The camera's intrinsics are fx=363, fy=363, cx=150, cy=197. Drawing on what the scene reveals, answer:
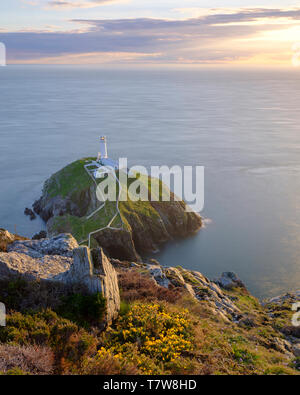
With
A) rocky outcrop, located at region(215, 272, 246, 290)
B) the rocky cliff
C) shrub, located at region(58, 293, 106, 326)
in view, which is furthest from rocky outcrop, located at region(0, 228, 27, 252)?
rocky outcrop, located at region(215, 272, 246, 290)


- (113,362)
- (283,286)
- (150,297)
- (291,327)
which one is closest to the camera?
(113,362)

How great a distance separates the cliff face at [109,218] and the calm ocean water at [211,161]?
2820 mm

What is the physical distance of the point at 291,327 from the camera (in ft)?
70.3

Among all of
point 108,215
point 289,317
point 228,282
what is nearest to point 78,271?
point 289,317

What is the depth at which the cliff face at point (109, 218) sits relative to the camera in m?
44.9

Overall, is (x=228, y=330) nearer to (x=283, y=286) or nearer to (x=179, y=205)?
(x=283, y=286)

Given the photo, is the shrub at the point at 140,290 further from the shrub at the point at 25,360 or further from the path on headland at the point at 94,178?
the path on headland at the point at 94,178

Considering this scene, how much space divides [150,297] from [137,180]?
135ft

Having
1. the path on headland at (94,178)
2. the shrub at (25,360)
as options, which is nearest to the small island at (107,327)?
the shrub at (25,360)

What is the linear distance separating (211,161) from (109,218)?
57.2 m

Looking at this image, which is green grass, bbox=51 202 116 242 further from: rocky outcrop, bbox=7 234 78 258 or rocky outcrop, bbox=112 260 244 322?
rocky outcrop, bbox=7 234 78 258

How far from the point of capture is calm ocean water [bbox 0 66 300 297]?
51606mm

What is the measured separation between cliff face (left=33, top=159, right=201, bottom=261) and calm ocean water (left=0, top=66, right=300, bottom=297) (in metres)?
2.82
